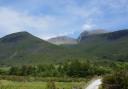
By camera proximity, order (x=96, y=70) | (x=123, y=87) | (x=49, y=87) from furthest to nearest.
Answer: (x=96, y=70), (x=49, y=87), (x=123, y=87)

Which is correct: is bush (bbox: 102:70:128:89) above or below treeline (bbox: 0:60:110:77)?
below

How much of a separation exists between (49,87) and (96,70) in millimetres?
105930

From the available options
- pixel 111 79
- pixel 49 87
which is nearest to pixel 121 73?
pixel 111 79

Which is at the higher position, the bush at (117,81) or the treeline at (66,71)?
the treeline at (66,71)

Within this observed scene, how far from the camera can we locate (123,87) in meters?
38.7

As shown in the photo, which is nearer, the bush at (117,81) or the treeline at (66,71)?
the bush at (117,81)

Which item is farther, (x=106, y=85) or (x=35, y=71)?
(x=35, y=71)

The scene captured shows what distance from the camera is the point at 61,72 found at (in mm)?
172875

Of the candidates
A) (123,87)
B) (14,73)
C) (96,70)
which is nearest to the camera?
(123,87)

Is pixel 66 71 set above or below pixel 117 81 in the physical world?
above

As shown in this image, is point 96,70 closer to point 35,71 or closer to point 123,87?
point 35,71

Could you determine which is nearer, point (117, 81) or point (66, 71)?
point (117, 81)

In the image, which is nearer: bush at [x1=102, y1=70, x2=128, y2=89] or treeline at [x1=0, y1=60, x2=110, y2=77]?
bush at [x1=102, y1=70, x2=128, y2=89]

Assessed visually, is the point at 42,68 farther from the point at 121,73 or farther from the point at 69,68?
the point at 121,73
